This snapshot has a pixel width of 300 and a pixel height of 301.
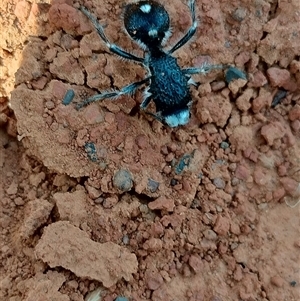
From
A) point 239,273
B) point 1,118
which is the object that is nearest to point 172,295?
point 239,273

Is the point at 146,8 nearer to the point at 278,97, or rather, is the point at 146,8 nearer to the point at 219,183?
the point at 278,97

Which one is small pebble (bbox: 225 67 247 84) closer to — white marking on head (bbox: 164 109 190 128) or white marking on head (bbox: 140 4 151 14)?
white marking on head (bbox: 164 109 190 128)

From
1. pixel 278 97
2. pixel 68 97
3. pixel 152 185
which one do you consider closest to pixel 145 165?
pixel 152 185

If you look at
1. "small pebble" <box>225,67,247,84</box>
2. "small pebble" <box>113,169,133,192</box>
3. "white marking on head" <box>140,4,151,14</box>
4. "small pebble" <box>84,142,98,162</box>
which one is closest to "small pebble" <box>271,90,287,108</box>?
"small pebble" <box>225,67,247,84</box>

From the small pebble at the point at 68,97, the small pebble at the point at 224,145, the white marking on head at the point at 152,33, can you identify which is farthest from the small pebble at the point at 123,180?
the white marking on head at the point at 152,33

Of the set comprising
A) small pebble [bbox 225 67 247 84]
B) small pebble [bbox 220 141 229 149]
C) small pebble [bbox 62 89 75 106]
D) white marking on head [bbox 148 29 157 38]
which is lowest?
small pebble [bbox 62 89 75 106]

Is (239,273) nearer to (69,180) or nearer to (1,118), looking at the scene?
(69,180)
